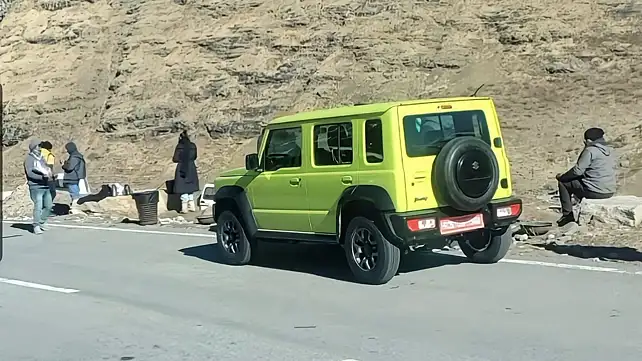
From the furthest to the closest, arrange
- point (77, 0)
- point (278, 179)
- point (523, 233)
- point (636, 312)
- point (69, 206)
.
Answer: point (77, 0)
point (69, 206)
point (523, 233)
point (278, 179)
point (636, 312)

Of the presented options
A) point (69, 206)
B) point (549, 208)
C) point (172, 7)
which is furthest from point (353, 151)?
point (172, 7)

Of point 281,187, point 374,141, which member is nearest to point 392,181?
point 374,141

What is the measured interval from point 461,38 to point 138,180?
36.1ft

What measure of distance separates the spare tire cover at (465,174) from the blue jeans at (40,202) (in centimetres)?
1025

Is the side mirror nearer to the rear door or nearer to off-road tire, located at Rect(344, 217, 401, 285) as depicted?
off-road tire, located at Rect(344, 217, 401, 285)

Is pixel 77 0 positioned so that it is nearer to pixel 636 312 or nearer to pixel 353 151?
pixel 353 151

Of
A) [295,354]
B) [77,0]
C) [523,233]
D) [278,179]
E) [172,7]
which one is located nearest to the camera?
[295,354]

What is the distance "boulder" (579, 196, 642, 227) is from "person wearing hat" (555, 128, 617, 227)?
54 cm

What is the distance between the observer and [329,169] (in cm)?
1084

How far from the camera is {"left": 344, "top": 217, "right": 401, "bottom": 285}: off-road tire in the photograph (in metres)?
10.2

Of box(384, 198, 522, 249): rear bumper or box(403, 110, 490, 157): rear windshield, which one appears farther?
box(403, 110, 490, 157): rear windshield

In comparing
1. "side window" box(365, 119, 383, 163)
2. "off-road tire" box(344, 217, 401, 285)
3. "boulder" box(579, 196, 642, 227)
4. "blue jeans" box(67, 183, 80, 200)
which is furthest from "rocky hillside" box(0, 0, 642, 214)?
"side window" box(365, 119, 383, 163)

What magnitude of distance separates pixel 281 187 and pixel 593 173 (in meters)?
5.36

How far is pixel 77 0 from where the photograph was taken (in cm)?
4056
